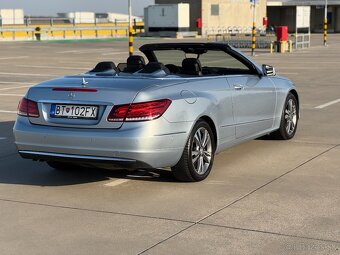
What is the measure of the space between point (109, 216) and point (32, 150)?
1.33m

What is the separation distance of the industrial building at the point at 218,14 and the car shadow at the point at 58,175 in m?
56.2

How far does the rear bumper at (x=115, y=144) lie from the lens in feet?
18.7

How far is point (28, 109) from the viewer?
6.25 metres

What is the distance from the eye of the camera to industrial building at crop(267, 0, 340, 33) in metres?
76.2

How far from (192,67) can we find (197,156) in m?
1.26

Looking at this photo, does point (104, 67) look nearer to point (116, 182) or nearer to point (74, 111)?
point (74, 111)

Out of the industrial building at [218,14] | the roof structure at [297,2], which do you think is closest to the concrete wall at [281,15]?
the roof structure at [297,2]

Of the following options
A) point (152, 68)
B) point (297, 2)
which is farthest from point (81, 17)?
point (152, 68)

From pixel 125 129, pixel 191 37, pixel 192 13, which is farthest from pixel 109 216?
pixel 192 13

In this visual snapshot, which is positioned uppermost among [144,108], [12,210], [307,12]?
[307,12]

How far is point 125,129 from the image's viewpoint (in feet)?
18.8

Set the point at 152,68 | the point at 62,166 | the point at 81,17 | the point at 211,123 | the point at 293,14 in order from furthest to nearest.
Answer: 1. the point at 81,17
2. the point at 293,14
3. the point at 62,166
4. the point at 152,68
5. the point at 211,123

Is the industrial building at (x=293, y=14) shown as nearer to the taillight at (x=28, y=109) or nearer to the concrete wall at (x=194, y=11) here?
the concrete wall at (x=194, y=11)

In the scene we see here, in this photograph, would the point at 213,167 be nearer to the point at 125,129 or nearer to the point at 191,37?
the point at 125,129
